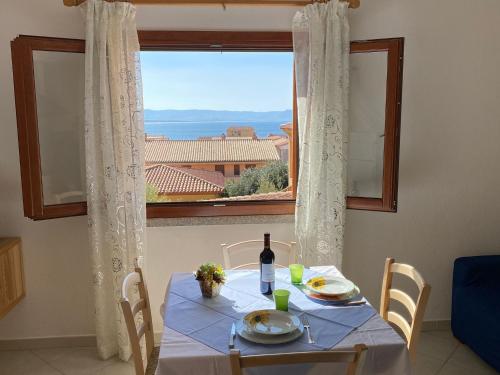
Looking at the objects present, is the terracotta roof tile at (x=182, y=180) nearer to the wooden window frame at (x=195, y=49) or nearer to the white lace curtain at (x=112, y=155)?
the wooden window frame at (x=195, y=49)

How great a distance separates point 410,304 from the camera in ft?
6.55

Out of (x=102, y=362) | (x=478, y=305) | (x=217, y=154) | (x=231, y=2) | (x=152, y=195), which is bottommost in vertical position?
(x=102, y=362)

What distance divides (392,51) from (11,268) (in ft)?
8.74

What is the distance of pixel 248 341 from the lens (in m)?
1.64

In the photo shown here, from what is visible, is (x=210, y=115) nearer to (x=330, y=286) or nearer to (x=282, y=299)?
(x=330, y=286)

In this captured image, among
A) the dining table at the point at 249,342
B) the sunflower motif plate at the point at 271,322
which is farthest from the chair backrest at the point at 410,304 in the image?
the sunflower motif plate at the point at 271,322

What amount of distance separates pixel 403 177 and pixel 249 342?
75.5 inches

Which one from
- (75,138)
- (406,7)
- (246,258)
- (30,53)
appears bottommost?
(246,258)

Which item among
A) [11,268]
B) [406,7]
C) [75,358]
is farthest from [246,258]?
[406,7]

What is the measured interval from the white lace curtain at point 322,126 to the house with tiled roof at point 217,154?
1.26 ft

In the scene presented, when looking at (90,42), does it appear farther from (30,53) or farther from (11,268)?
(11,268)

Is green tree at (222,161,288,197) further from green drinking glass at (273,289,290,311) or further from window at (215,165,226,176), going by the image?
green drinking glass at (273,289,290,311)

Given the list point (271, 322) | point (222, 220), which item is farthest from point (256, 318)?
point (222, 220)

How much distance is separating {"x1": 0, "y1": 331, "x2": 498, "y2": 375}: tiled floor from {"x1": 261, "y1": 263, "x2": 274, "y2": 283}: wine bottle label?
1.28 meters
